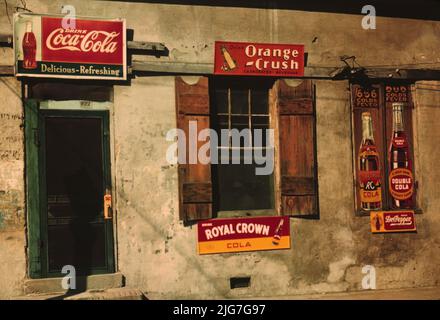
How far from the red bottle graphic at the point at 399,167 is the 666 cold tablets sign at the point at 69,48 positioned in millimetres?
4402

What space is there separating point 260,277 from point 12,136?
4057 mm

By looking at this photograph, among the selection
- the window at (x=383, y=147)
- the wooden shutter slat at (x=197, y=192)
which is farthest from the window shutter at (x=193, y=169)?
the window at (x=383, y=147)

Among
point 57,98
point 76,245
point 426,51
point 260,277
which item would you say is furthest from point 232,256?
point 426,51

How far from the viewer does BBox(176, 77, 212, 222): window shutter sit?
710cm

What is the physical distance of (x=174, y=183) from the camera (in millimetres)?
7156

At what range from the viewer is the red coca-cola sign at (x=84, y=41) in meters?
6.69

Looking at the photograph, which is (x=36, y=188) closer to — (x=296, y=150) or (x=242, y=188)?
(x=242, y=188)

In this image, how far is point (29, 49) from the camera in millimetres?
6598

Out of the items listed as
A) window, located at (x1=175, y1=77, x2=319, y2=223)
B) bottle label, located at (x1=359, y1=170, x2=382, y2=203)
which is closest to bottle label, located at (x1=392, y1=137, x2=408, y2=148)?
bottle label, located at (x1=359, y1=170, x2=382, y2=203)

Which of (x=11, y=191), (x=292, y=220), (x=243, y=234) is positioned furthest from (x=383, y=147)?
(x=11, y=191)

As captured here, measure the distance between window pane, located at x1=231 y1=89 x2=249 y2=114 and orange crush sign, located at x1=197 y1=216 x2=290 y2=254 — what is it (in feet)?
5.54

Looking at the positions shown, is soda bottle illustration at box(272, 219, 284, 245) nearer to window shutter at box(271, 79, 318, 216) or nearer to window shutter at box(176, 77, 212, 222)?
window shutter at box(271, 79, 318, 216)

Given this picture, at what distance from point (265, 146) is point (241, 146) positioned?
0.38 meters

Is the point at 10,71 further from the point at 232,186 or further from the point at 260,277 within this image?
the point at 260,277
